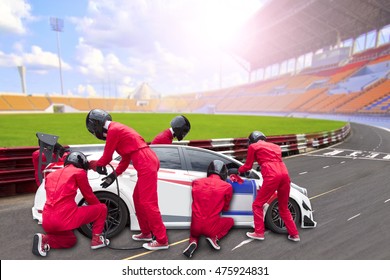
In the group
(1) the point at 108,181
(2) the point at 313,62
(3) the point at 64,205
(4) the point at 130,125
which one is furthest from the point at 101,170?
(2) the point at 313,62

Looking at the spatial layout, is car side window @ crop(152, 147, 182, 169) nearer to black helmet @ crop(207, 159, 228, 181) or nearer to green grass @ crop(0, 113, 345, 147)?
black helmet @ crop(207, 159, 228, 181)

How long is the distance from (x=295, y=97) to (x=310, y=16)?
744 inches

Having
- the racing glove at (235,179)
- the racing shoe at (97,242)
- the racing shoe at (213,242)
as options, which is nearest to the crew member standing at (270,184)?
the racing glove at (235,179)

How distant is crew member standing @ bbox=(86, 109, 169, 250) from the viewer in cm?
382

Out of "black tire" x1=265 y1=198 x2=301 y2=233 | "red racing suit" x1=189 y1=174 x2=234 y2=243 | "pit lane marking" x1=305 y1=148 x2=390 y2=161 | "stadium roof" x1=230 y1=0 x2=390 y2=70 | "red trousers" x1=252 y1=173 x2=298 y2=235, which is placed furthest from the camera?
"stadium roof" x1=230 y1=0 x2=390 y2=70

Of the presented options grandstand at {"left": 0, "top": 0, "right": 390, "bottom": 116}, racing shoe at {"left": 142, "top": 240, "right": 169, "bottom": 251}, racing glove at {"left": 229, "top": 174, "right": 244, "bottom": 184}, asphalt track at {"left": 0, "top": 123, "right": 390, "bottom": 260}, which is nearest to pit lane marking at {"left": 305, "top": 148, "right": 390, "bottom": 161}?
asphalt track at {"left": 0, "top": 123, "right": 390, "bottom": 260}

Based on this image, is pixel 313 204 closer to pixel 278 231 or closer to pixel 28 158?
pixel 278 231

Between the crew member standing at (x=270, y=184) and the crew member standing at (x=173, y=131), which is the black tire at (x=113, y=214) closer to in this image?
the crew member standing at (x=173, y=131)

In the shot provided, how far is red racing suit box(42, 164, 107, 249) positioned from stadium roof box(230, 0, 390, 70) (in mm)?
56334

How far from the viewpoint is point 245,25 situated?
2874 inches

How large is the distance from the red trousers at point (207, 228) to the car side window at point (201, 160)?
0.93 meters

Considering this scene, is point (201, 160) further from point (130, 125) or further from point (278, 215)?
point (130, 125)

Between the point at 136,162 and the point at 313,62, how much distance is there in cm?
7726

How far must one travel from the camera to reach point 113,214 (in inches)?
171
